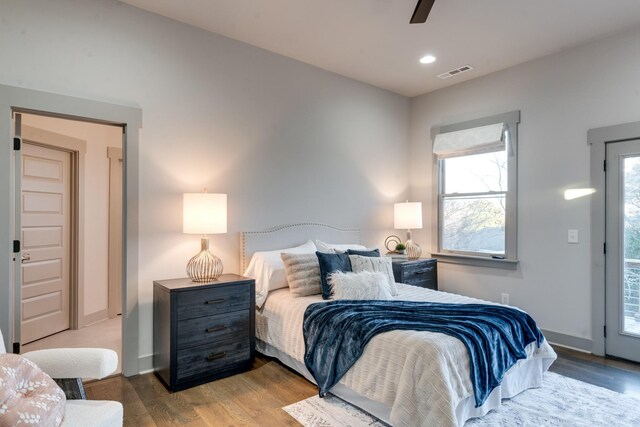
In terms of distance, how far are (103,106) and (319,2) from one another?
184 cm

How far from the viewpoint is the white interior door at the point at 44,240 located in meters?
3.76

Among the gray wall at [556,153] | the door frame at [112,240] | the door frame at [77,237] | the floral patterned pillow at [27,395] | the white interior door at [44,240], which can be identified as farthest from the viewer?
the door frame at [112,240]

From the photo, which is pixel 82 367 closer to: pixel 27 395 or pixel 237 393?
pixel 27 395

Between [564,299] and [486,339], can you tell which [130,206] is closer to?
[486,339]

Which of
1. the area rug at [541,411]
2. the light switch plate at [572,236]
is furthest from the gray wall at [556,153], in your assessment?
the area rug at [541,411]

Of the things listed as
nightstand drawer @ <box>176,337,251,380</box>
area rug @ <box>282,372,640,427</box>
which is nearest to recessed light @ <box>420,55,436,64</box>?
area rug @ <box>282,372,640,427</box>

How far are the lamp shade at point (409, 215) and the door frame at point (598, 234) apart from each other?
1728 mm

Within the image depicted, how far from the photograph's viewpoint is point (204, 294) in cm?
293

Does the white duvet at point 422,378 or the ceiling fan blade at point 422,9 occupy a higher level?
the ceiling fan blade at point 422,9

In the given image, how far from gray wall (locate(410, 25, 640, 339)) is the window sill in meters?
0.06

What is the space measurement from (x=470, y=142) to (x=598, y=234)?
1.62 metres

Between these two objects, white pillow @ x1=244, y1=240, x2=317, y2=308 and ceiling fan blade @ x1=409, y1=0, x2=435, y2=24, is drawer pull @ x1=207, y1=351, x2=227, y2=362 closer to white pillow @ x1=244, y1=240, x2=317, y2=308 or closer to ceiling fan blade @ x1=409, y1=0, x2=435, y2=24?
white pillow @ x1=244, y1=240, x2=317, y2=308

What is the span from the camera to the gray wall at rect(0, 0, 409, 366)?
276cm

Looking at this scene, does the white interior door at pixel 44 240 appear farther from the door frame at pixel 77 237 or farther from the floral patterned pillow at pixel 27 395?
the floral patterned pillow at pixel 27 395
